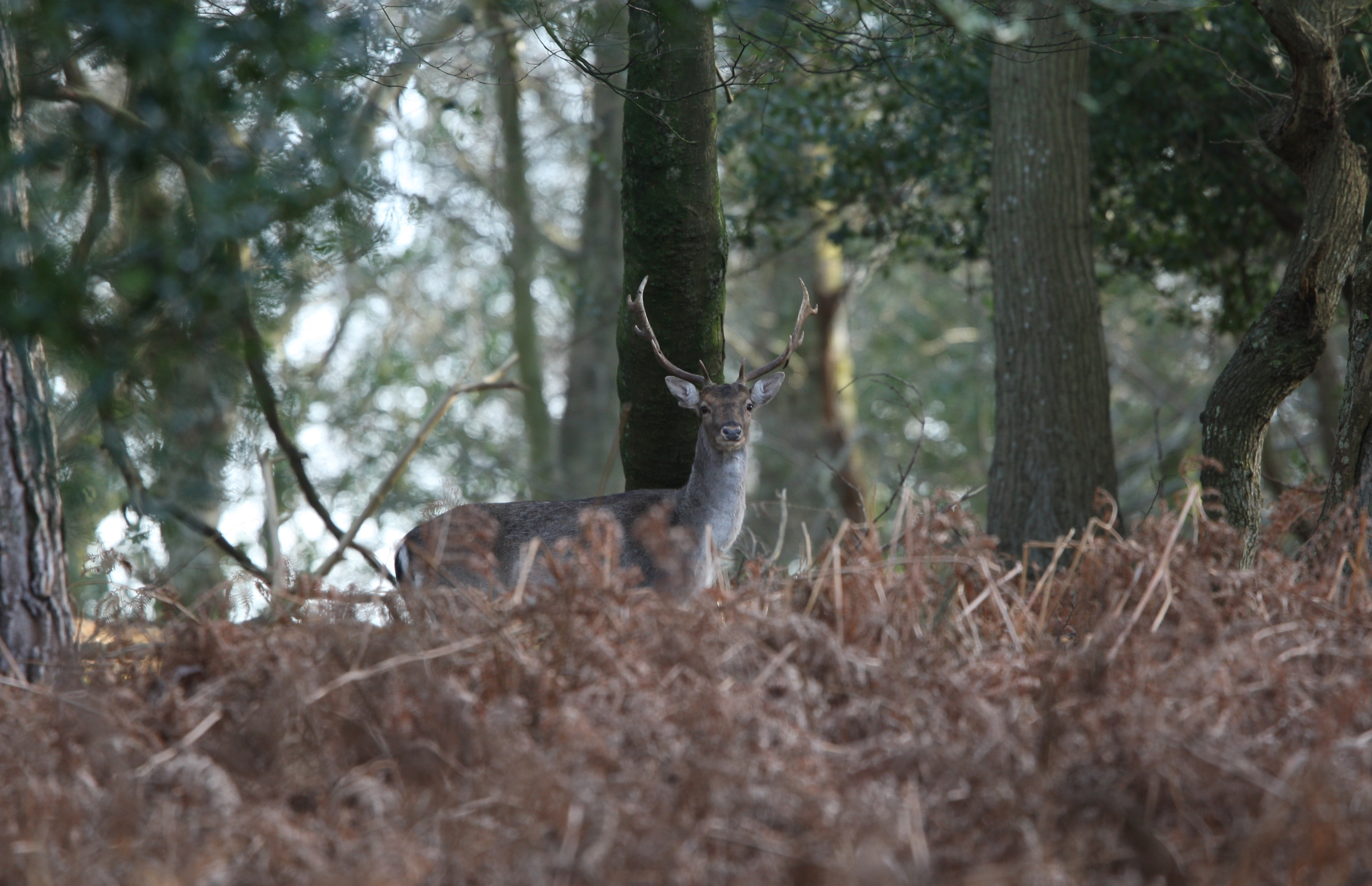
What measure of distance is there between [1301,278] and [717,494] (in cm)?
301

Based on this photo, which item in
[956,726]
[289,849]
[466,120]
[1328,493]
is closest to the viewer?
[289,849]

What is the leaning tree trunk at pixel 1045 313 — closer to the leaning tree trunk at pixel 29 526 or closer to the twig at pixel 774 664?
the twig at pixel 774 664

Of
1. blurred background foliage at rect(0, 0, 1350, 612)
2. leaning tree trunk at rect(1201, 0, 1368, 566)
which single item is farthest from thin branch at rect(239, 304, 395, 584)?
leaning tree trunk at rect(1201, 0, 1368, 566)

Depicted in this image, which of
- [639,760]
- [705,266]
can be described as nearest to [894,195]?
[705,266]

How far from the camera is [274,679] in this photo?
10.2ft

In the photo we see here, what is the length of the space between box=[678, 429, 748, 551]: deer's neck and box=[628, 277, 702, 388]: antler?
1.08 ft

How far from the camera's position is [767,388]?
676 centimetres

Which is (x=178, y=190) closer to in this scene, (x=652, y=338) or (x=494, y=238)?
(x=652, y=338)

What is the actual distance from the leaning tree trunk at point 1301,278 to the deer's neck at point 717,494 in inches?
90.7

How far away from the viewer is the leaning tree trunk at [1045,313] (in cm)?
782

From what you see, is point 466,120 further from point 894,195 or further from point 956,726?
point 956,726

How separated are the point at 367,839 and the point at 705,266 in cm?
399

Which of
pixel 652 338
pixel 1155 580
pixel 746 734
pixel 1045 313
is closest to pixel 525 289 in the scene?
pixel 1045 313

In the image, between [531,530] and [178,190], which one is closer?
[178,190]
